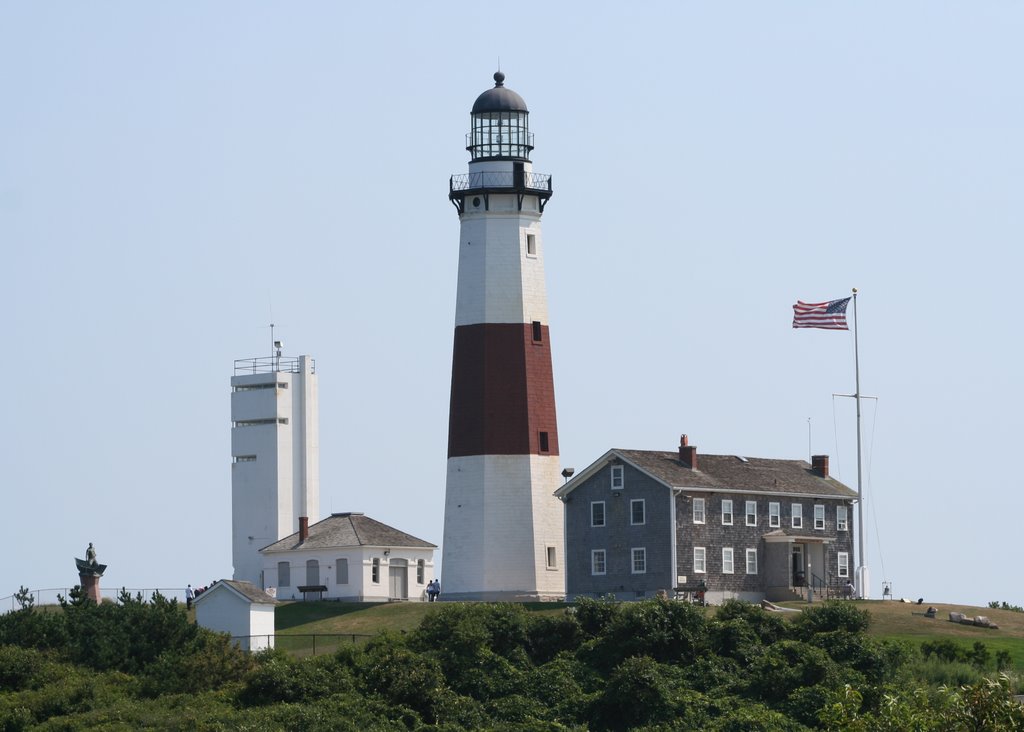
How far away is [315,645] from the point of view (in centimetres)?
5919

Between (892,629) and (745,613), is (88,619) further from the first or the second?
A: (892,629)

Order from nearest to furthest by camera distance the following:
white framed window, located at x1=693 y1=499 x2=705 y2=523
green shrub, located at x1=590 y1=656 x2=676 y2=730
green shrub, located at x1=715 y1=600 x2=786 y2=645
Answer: green shrub, located at x1=590 y1=656 x2=676 y2=730
green shrub, located at x1=715 y1=600 x2=786 y2=645
white framed window, located at x1=693 y1=499 x2=705 y2=523

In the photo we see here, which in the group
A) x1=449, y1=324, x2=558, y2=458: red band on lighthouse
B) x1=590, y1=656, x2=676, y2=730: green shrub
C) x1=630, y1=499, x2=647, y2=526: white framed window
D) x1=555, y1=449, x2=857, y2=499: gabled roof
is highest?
x1=449, y1=324, x2=558, y2=458: red band on lighthouse

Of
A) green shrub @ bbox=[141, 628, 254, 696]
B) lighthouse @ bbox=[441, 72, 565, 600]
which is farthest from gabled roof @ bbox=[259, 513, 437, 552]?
green shrub @ bbox=[141, 628, 254, 696]

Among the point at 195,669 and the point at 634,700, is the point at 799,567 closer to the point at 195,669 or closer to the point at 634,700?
the point at 634,700

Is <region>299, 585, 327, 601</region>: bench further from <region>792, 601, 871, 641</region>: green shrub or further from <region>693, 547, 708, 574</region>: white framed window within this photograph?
<region>792, 601, 871, 641</region>: green shrub

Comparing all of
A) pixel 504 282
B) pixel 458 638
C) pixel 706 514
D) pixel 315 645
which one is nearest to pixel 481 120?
pixel 504 282

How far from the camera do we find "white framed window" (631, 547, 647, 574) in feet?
218

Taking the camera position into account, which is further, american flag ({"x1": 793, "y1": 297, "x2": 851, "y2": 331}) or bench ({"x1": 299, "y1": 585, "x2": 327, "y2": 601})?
bench ({"x1": 299, "y1": 585, "x2": 327, "y2": 601})

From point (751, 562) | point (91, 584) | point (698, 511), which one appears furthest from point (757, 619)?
point (91, 584)

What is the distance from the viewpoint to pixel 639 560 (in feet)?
219

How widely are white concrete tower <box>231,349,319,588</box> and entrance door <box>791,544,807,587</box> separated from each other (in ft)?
74.3

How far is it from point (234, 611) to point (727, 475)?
19.3 m

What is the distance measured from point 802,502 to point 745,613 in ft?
58.7
